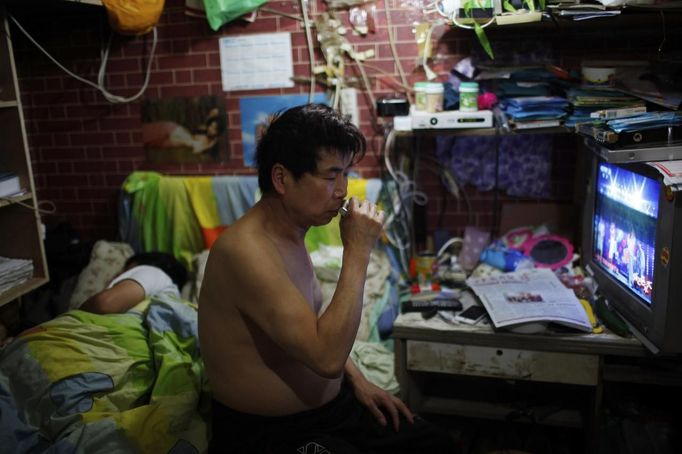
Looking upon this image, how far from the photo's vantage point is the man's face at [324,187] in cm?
160

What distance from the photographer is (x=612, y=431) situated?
2.14 m

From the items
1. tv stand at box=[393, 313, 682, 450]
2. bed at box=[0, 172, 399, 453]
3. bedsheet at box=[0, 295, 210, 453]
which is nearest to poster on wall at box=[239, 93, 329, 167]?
bed at box=[0, 172, 399, 453]

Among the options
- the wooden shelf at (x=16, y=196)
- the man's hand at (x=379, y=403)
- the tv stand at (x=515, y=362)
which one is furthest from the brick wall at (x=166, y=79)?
the man's hand at (x=379, y=403)

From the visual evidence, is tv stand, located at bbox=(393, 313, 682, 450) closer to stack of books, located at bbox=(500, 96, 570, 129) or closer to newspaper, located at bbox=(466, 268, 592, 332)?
newspaper, located at bbox=(466, 268, 592, 332)

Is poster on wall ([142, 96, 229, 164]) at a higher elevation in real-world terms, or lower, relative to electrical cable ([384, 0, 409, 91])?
lower

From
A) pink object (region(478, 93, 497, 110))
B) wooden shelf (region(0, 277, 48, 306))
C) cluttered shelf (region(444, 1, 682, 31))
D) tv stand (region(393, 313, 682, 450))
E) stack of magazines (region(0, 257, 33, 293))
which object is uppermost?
cluttered shelf (region(444, 1, 682, 31))

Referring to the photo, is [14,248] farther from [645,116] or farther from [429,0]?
[645,116]

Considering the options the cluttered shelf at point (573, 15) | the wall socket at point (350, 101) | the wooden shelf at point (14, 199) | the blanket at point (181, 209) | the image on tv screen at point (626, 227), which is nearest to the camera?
the image on tv screen at point (626, 227)

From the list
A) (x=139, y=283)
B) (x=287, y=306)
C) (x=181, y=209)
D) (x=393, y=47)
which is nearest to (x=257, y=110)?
(x=181, y=209)

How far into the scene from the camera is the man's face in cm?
160

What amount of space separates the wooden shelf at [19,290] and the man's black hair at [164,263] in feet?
1.39

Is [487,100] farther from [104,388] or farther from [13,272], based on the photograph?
[13,272]

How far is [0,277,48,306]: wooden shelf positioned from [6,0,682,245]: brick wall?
0.90 metres

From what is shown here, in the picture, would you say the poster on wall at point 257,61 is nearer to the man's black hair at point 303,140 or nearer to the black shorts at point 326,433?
the man's black hair at point 303,140
